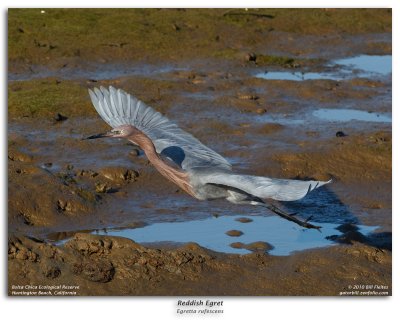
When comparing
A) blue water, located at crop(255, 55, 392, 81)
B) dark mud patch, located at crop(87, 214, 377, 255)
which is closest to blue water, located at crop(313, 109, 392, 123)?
blue water, located at crop(255, 55, 392, 81)

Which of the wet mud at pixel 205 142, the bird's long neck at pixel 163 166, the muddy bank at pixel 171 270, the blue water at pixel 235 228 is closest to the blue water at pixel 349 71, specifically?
the wet mud at pixel 205 142

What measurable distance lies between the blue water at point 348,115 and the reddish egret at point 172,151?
4.39m

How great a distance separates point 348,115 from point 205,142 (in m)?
2.63

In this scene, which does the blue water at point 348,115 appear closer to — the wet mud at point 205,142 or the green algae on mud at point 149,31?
the wet mud at point 205,142

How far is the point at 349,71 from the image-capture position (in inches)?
590

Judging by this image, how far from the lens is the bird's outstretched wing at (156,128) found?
789cm

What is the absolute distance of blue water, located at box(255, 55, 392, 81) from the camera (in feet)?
46.7

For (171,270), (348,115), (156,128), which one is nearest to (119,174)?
(156,128)

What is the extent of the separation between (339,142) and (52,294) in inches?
205

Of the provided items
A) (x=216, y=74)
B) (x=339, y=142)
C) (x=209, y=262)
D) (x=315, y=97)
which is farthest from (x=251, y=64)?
(x=209, y=262)

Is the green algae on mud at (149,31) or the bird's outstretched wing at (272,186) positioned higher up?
the green algae on mud at (149,31)

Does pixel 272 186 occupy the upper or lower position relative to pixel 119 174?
upper

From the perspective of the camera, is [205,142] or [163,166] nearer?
[163,166]

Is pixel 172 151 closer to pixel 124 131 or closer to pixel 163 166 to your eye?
pixel 163 166
